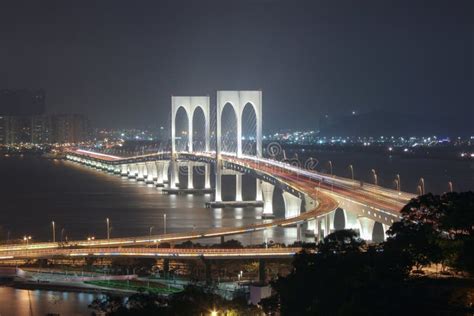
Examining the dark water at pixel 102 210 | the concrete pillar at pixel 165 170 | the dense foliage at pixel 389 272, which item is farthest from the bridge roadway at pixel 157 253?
the concrete pillar at pixel 165 170

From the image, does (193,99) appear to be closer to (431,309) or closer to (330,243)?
(330,243)

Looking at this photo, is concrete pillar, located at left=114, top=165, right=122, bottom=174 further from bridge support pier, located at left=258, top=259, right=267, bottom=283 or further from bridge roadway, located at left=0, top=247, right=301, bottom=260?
bridge support pier, located at left=258, top=259, right=267, bottom=283

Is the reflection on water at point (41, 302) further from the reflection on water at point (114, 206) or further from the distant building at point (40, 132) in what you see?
the distant building at point (40, 132)

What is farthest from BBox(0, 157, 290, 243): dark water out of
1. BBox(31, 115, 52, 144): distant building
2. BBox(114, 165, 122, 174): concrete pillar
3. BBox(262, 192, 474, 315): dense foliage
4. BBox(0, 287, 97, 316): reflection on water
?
BBox(31, 115, 52, 144): distant building

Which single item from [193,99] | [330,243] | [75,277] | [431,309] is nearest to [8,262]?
[75,277]

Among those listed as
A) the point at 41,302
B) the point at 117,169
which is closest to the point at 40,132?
the point at 117,169

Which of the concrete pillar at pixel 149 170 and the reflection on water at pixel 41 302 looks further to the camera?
the concrete pillar at pixel 149 170
